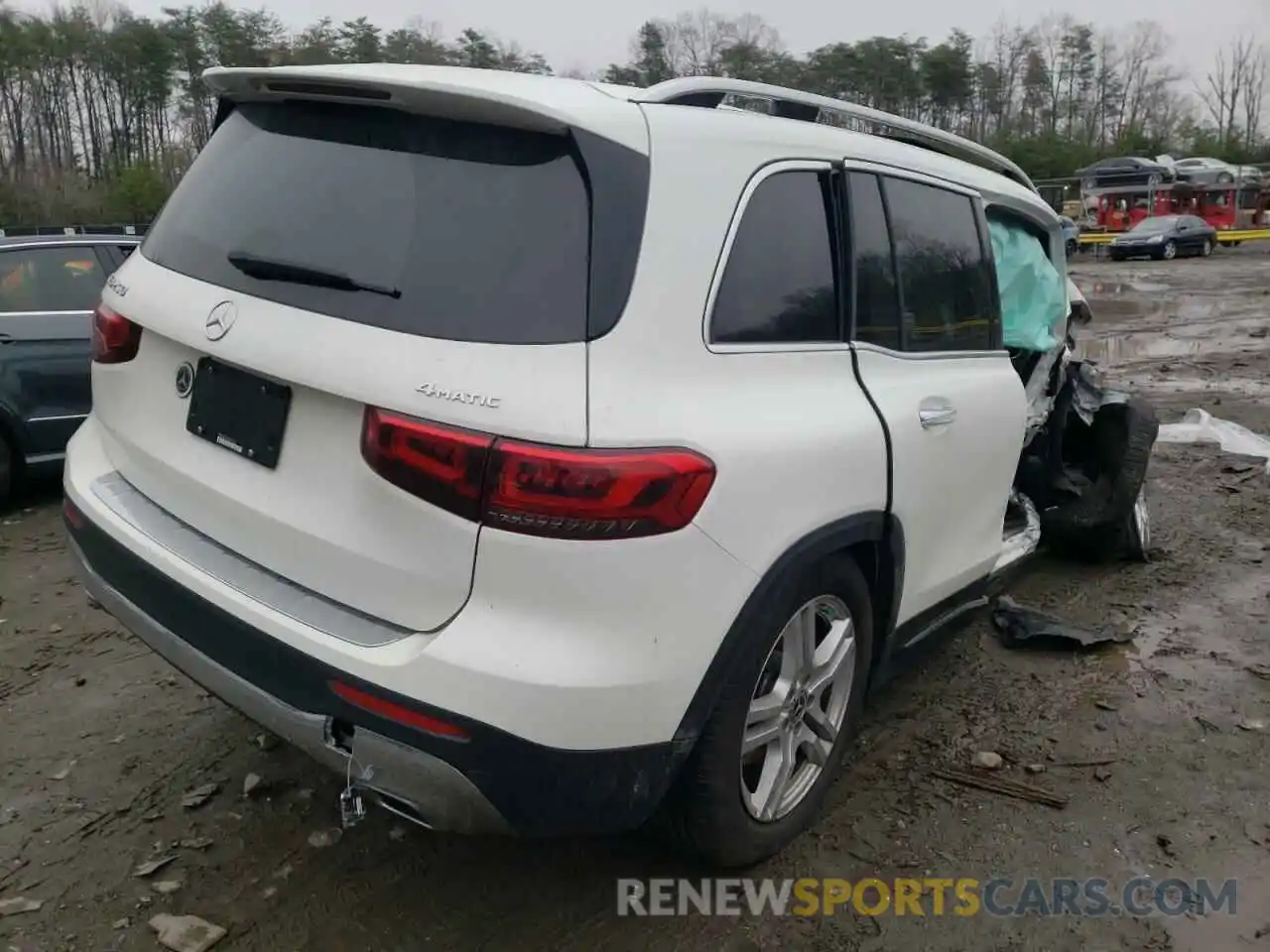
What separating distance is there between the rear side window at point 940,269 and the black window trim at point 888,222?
1cm

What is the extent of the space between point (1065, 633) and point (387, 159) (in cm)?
338

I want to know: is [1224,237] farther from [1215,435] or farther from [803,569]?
[803,569]

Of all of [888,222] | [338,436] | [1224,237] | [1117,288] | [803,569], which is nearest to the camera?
[338,436]

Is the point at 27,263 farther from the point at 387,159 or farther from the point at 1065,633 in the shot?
the point at 1065,633

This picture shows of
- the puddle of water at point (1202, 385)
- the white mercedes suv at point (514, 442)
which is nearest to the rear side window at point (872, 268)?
the white mercedes suv at point (514, 442)

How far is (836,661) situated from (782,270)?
1084 mm

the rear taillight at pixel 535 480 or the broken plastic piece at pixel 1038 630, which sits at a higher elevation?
the rear taillight at pixel 535 480

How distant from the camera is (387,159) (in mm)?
2412

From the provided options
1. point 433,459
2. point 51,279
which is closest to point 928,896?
point 433,459

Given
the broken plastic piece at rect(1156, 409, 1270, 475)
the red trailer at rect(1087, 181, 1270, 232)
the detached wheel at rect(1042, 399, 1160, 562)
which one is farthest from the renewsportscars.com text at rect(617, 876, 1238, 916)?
the red trailer at rect(1087, 181, 1270, 232)

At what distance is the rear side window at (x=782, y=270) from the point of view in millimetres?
2467

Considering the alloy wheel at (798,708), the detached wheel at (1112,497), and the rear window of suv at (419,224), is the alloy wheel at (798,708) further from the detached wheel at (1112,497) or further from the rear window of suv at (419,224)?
the detached wheel at (1112,497)

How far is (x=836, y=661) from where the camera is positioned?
9.59ft

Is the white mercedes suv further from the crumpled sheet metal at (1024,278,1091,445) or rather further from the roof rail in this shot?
the crumpled sheet metal at (1024,278,1091,445)
